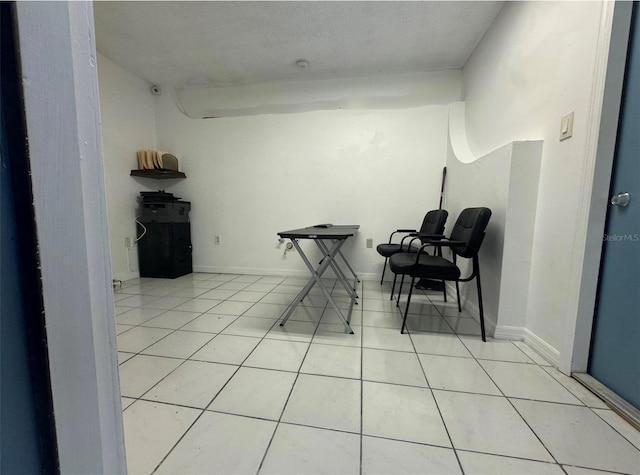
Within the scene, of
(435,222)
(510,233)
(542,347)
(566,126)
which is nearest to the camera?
(566,126)

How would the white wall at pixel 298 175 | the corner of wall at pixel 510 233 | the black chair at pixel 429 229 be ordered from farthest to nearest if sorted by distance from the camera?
the white wall at pixel 298 175 → the black chair at pixel 429 229 → the corner of wall at pixel 510 233

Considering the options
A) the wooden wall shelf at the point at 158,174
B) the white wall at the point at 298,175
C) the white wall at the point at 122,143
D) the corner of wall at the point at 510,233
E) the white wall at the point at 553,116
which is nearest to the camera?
the white wall at the point at 553,116

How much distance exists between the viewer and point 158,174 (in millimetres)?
3174

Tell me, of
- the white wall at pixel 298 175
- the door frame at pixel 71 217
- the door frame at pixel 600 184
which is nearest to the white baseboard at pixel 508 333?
the door frame at pixel 600 184

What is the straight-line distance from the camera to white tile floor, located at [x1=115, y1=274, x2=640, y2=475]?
83 centimetres

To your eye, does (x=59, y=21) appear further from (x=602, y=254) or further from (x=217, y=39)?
(x=217, y=39)

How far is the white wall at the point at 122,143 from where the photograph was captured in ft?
9.28

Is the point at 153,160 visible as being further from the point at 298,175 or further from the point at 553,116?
the point at 553,116

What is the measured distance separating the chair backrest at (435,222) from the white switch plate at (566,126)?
1067 mm

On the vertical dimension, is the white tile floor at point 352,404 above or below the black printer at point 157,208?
below

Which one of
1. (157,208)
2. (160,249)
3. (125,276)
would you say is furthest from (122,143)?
(125,276)

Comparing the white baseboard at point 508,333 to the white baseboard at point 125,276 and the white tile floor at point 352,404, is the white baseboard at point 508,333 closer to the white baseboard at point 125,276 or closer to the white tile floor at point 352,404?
the white tile floor at point 352,404

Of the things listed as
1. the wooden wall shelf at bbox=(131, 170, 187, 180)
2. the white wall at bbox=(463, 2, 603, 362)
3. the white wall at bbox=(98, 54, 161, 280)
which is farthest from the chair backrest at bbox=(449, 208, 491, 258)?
the white wall at bbox=(98, 54, 161, 280)

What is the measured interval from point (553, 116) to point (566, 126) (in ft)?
0.47
